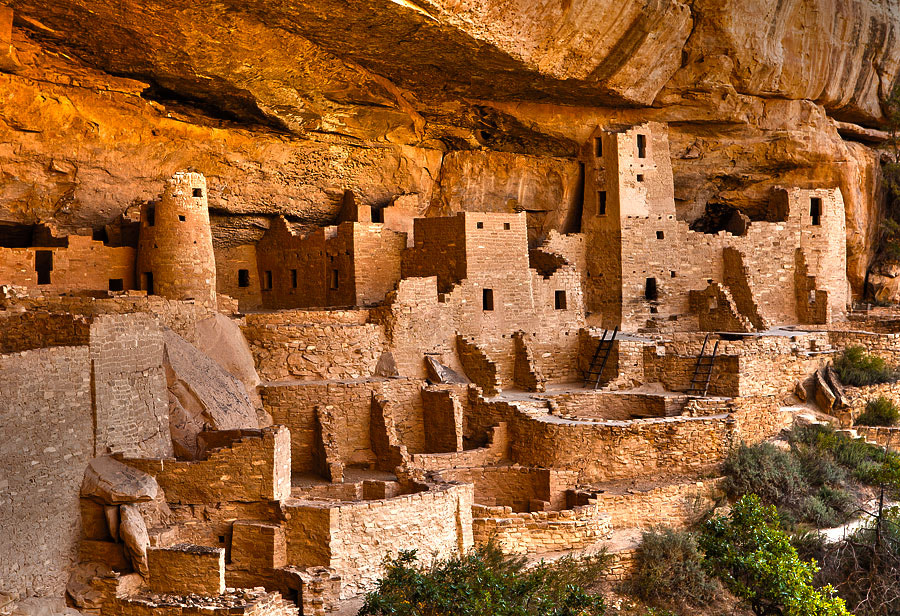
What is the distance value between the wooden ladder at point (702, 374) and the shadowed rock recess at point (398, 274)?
0.05m

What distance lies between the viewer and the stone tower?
18.3 metres

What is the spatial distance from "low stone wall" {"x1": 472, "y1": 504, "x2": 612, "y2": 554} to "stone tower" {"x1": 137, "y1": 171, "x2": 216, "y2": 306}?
6027mm

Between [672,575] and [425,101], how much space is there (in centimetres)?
1054

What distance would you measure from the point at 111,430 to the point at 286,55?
8109 mm

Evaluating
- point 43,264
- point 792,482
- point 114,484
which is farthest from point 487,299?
point 114,484

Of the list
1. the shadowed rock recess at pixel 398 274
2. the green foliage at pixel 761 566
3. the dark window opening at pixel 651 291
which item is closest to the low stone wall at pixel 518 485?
the shadowed rock recess at pixel 398 274

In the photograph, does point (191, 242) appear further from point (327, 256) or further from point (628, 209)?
point (628, 209)

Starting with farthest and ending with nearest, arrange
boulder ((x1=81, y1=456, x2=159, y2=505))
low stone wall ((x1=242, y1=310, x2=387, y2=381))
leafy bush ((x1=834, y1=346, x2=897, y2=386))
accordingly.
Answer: leafy bush ((x1=834, y1=346, x2=897, y2=386)) < low stone wall ((x1=242, y1=310, x2=387, y2=381)) < boulder ((x1=81, y1=456, x2=159, y2=505))

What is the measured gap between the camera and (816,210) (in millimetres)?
26250

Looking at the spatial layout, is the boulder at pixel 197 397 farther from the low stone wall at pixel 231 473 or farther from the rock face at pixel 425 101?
the rock face at pixel 425 101

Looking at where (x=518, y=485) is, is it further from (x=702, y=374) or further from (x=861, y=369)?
(x=861, y=369)

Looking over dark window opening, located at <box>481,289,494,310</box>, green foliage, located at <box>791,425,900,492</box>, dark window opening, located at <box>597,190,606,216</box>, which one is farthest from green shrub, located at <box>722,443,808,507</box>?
dark window opening, located at <box>597,190,606,216</box>

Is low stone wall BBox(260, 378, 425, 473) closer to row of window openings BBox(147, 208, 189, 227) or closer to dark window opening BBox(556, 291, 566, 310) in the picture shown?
row of window openings BBox(147, 208, 189, 227)

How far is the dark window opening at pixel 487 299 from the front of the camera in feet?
68.9
